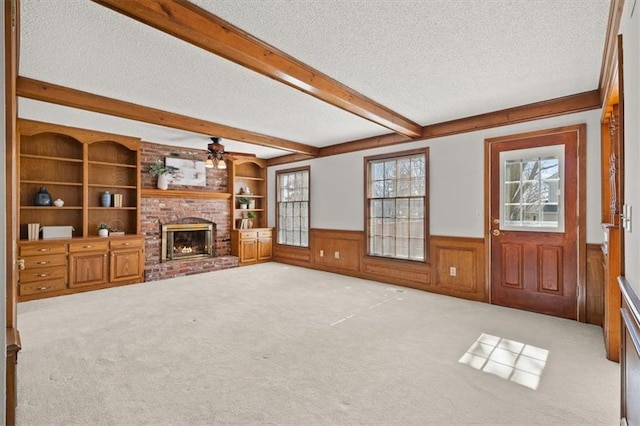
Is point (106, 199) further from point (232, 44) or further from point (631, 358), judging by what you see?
point (631, 358)

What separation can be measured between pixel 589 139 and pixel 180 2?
438 centimetres

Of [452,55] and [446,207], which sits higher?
[452,55]

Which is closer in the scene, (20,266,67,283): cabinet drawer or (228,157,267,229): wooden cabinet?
(20,266,67,283): cabinet drawer

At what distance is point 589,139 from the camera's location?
3.71 meters

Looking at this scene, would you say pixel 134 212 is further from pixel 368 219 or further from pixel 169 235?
pixel 368 219

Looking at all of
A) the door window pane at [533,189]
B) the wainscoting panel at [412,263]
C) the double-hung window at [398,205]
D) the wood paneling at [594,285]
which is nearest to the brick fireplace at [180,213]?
the wainscoting panel at [412,263]

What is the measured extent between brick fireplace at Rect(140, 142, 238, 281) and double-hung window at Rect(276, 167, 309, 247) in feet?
4.08

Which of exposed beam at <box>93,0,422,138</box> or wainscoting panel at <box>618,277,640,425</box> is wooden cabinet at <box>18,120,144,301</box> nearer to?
exposed beam at <box>93,0,422,138</box>

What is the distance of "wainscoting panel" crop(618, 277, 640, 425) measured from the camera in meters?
1.33

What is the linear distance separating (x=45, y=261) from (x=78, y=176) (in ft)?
5.12

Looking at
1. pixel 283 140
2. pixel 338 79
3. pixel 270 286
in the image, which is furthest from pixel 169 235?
pixel 338 79

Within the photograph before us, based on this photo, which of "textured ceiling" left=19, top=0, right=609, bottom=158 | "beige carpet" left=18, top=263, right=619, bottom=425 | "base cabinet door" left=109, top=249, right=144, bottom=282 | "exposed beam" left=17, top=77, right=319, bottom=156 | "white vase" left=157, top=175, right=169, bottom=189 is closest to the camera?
"beige carpet" left=18, top=263, right=619, bottom=425

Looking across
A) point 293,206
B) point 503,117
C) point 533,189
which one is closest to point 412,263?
point 533,189

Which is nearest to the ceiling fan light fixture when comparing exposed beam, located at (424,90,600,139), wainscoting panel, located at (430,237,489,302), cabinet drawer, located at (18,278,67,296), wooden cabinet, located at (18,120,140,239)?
wooden cabinet, located at (18,120,140,239)
